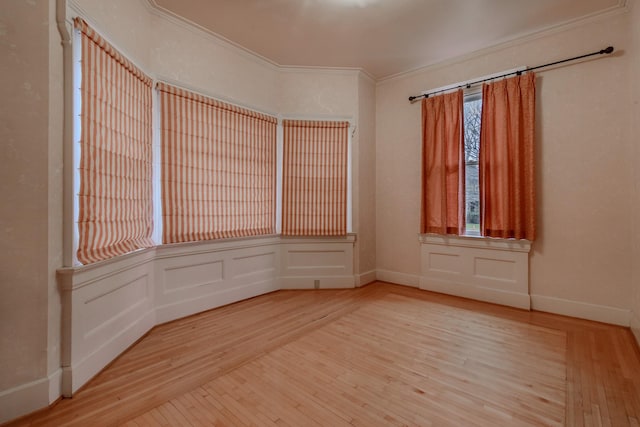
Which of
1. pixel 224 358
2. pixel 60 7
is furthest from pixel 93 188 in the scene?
pixel 224 358

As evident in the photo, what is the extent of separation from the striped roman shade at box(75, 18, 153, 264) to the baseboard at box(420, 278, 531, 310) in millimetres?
3675

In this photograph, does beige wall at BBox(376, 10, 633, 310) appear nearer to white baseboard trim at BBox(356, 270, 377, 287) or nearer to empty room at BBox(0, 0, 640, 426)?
empty room at BBox(0, 0, 640, 426)

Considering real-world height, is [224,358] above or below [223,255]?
below

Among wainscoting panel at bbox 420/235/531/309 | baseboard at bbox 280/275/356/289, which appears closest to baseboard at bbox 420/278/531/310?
wainscoting panel at bbox 420/235/531/309

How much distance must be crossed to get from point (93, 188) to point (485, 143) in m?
4.15

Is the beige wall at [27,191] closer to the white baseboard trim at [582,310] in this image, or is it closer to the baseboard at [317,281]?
the baseboard at [317,281]

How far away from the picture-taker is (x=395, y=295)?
409 cm

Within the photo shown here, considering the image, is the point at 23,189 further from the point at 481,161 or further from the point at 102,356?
the point at 481,161

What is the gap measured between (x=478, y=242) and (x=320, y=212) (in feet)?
7.08

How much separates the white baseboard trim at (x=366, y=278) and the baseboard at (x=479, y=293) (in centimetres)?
78

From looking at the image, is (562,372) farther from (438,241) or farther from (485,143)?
(485,143)

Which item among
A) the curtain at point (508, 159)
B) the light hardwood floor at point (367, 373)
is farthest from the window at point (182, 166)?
the curtain at point (508, 159)


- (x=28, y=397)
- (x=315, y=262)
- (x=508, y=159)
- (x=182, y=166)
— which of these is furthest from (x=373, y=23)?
(x=28, y=397)

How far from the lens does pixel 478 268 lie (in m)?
3.86
